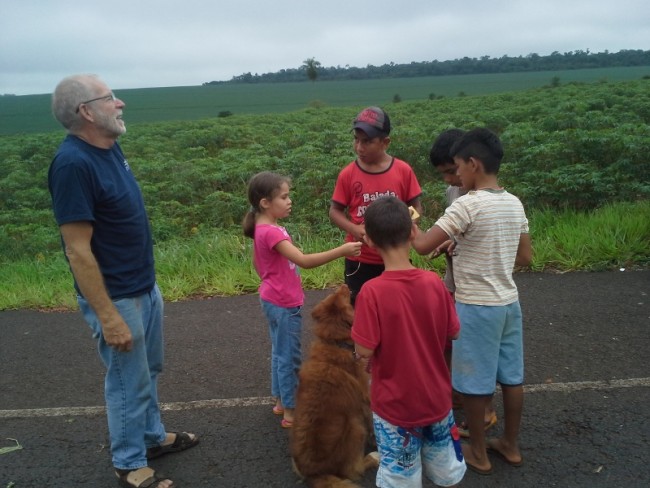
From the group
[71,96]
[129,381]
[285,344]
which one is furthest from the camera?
[285,344]

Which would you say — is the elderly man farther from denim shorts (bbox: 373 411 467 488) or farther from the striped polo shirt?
the striped polo shirt

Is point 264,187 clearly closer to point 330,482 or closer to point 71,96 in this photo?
point 71,96

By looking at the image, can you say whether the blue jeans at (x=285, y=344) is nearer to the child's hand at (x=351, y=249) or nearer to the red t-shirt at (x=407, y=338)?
the child's hand at (x=351, y=249)

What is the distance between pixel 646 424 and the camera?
3.39 metres

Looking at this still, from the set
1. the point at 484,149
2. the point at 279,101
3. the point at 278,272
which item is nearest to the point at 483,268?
the point at 484,149

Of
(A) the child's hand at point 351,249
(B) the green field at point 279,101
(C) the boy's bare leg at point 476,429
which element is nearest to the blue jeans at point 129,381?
(A) the child's hand at point 351,249

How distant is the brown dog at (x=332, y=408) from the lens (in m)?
2.78

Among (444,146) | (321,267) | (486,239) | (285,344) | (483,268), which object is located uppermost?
(444,146)

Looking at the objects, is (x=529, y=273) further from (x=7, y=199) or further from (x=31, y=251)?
(x=7, y=199)

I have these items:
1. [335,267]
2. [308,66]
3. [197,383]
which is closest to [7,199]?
[335,267]

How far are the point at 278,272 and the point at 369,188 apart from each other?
91 cm

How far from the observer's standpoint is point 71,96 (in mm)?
2719

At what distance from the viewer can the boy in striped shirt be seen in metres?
2.78

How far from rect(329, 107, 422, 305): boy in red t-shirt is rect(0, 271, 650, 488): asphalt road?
1281 mm
